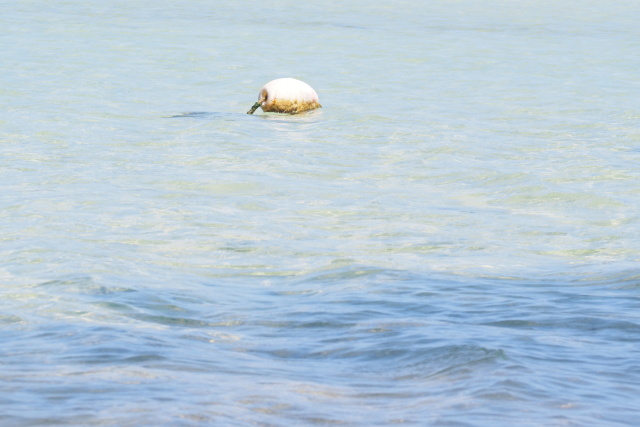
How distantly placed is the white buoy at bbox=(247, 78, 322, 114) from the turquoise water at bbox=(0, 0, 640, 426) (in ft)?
0.73

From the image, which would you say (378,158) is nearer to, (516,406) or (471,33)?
(516,406)

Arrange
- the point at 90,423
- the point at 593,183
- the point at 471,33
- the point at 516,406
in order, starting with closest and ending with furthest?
the point at 90,423, the point at 516,406, the point at 593,183, the point at 471,33

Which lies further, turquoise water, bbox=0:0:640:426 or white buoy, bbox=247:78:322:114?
white buoy, bbox=247:78:322:114

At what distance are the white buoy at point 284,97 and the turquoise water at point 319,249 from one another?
0.22 metres

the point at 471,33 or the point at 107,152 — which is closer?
the point at 107,152

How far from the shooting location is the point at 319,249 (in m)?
8.56

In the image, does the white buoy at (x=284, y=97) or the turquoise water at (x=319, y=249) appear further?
the white buoy at (x=284, y=97)

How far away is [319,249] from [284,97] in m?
7.87

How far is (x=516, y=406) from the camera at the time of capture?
4.91 metres

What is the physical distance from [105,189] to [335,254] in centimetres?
330

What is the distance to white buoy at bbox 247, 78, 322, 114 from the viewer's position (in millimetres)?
16047

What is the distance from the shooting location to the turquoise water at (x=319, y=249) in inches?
201

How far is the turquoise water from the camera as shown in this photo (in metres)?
5.11

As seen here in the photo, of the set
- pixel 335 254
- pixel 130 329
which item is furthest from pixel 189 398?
pixel 335 254
